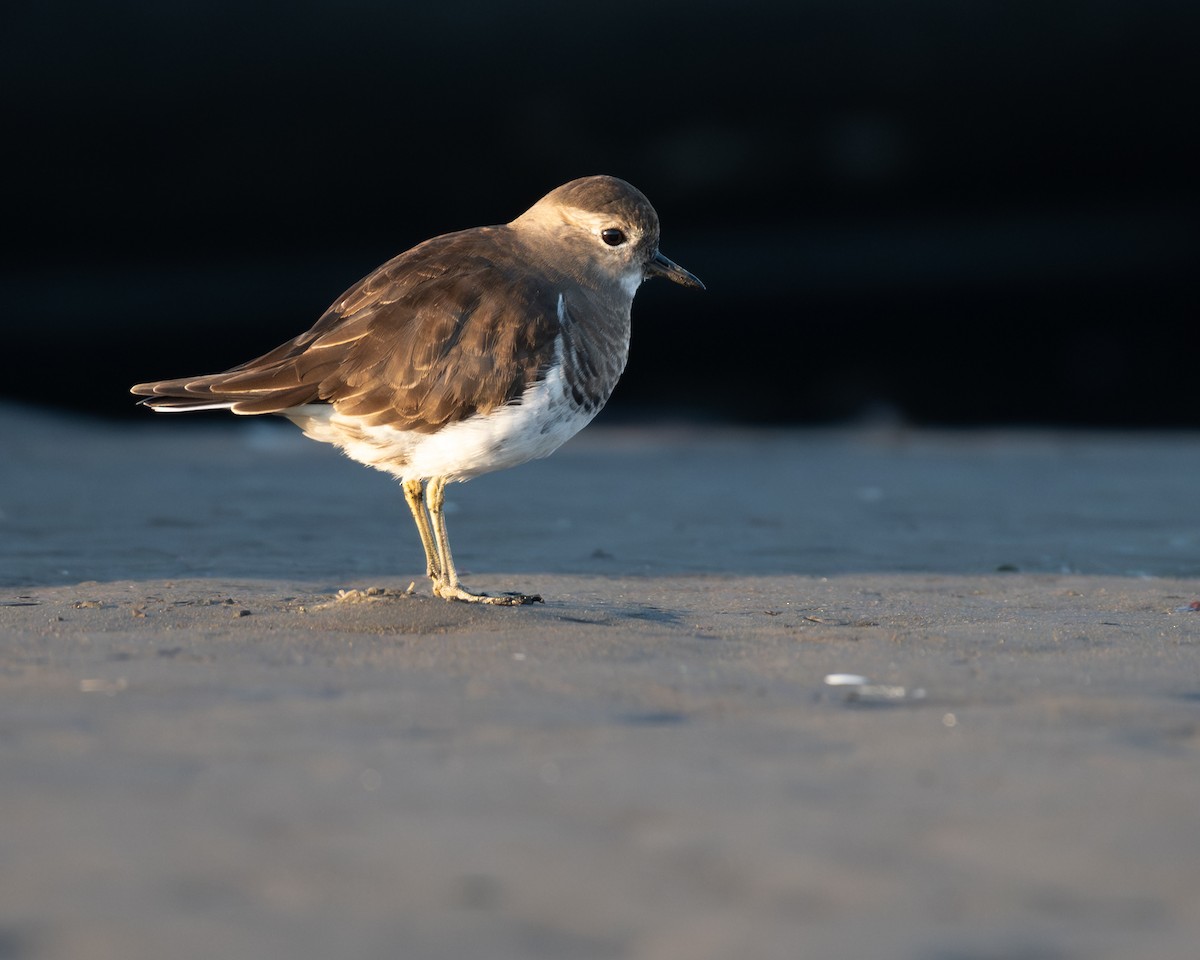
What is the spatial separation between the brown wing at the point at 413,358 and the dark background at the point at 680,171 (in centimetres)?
756

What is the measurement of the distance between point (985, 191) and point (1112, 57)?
57.5 inches

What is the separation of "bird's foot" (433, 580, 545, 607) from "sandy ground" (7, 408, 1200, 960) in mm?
244

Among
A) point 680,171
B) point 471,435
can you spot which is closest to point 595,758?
point 471,435

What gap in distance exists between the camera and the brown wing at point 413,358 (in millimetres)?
5316

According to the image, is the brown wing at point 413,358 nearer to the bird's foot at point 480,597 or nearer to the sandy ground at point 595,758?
the bird's foot at point 480,597

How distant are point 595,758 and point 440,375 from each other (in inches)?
97.5

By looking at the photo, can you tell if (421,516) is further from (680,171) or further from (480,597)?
(680,171)

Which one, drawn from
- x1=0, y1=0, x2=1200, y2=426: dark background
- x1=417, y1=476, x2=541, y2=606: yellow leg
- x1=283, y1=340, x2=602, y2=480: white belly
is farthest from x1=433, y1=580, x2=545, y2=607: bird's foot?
x1=0, y1=0, x2=1200, y2=426: dark background

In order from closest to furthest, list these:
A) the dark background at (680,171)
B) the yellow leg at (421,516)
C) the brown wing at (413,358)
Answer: the brown wing at (413,358)
the yellow leg at (421,516)
the dark background at (680,171)

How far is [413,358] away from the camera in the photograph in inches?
211

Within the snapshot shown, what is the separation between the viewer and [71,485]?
25.9 ft

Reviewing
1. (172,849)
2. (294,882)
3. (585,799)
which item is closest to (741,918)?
(585,799)

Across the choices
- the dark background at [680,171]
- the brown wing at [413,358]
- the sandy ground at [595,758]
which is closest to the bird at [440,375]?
the brown wing at [413,358]

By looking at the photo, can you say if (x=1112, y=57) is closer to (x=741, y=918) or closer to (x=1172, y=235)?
(x=1172, y=235)
